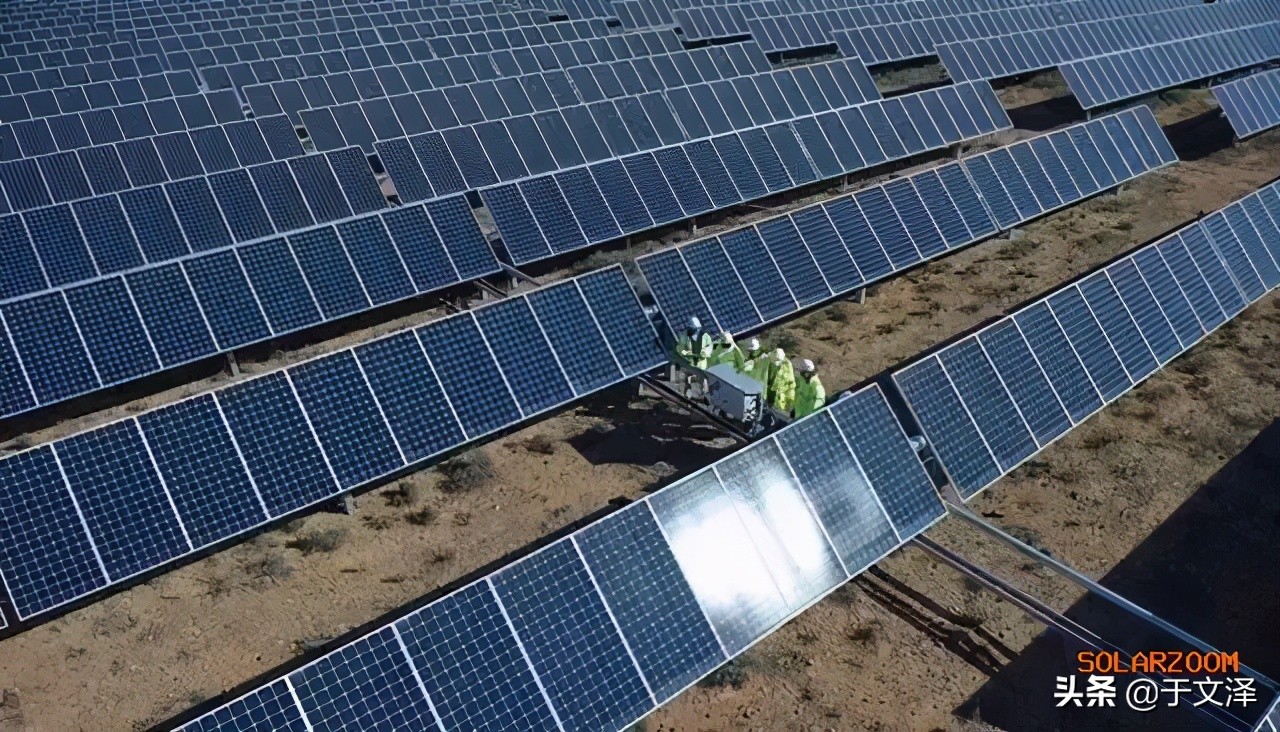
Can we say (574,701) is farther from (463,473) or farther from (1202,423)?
(1202,423)

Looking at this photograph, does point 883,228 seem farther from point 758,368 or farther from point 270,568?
point 270,568

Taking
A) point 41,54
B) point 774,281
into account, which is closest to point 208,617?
point 774,281

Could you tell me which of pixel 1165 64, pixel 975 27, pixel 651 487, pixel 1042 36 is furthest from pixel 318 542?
pixel 975 27

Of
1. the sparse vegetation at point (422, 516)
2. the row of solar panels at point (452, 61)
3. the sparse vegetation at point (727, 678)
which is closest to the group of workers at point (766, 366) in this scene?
the sparse vegetation at point (727, 678)

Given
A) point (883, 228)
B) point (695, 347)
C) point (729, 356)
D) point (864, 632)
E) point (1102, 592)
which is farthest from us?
point (883, 228)

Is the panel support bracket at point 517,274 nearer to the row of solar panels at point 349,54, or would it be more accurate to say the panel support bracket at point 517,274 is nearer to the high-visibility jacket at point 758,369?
the high-visibility jacket at point 758,369

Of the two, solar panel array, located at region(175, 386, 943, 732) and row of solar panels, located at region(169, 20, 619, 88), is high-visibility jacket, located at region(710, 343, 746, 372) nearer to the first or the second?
solar panel array, located at region(175, 386, 943, 732)

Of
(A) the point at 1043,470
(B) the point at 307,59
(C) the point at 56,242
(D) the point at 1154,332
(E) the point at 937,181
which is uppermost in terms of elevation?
(B) the point at 307,59
